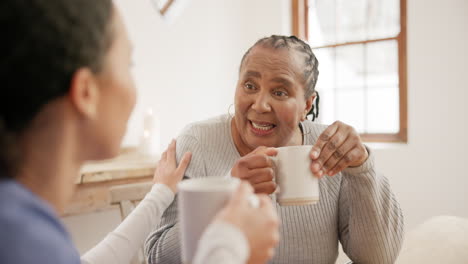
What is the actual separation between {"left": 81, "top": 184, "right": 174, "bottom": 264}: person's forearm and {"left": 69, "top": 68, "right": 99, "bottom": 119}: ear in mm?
407

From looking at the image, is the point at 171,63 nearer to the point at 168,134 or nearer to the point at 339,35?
the point at 168,134

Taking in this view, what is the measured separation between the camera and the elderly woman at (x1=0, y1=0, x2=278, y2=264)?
41 centimetres

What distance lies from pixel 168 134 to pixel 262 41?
1.85m

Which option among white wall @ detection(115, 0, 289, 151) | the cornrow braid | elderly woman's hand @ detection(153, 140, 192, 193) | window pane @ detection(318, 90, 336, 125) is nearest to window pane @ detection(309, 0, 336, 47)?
white wall @ detection(115, 0, 289, 151)

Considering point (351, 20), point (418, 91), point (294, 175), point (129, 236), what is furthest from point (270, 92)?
point (351, 20)

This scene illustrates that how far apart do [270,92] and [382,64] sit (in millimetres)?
2528

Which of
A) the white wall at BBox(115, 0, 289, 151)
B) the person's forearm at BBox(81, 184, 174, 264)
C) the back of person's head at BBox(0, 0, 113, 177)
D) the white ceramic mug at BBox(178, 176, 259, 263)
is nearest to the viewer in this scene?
the back of person's head at BBox(0, 0, 113, 177)

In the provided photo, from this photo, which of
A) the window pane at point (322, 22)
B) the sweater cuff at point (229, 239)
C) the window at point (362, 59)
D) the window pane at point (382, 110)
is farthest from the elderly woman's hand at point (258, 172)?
the window pane at point (322, 22)

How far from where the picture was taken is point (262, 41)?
4.12 ft

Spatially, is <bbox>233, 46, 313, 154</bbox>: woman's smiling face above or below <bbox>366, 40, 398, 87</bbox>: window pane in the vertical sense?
below

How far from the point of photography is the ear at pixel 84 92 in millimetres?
455

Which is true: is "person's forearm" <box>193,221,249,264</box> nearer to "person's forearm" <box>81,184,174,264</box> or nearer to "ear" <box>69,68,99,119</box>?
"ear" <box>69,68,99,119</box>

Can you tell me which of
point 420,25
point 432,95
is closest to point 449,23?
point 420,25

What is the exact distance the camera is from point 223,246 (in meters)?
0.45
